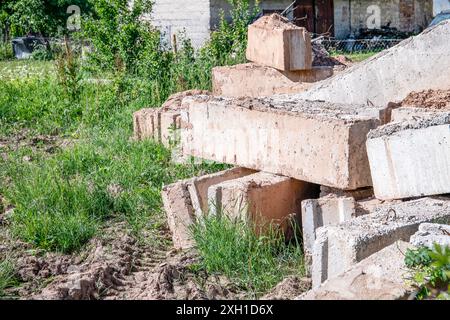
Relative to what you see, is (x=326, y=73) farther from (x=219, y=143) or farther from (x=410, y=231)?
(x=410, y=231)

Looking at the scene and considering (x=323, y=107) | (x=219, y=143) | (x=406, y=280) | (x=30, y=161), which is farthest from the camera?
(x=30, y=161)

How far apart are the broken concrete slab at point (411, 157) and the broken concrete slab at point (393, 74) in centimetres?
155

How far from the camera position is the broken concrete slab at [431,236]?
3.89 m

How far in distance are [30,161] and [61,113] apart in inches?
70.6

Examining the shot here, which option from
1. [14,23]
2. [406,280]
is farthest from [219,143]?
[14,23]

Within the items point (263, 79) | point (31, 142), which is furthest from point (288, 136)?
point (31, 142)

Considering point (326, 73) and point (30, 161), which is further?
point (326, 73)

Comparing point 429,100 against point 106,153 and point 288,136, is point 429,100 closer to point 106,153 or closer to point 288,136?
point 288,136

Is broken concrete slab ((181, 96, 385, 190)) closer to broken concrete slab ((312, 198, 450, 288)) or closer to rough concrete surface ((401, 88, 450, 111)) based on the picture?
rough concrete surface ((401, 88, 450, 111))

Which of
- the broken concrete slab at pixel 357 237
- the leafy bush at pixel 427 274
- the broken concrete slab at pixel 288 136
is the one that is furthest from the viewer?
the broken concrete slab at pixel 288 136

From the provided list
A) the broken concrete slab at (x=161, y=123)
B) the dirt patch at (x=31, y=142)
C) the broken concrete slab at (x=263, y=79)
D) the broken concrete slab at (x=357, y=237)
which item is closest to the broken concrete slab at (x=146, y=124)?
the broken concrete slab at (x=161, y=123)

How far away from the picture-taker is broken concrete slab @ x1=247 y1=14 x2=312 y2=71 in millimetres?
7629

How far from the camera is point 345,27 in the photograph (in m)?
22.2

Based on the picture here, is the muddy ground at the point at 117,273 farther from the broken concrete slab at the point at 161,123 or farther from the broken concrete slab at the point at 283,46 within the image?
the broken concrete slab at the point at 283,46
